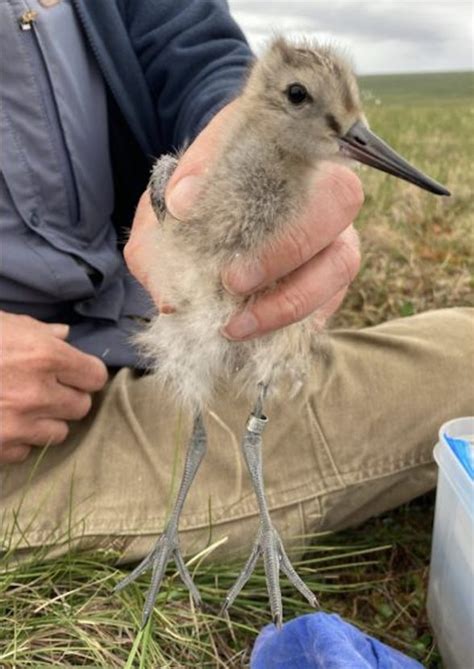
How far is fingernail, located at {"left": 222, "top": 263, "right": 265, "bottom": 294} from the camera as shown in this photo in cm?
137

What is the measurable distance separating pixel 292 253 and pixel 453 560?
0.66 m

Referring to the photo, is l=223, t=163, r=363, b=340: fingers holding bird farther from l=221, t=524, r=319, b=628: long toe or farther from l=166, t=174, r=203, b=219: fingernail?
l=221, t=524, r=319, b=628: long toe

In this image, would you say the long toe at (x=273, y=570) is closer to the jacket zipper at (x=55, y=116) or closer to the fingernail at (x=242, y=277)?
the fingernail at (x=242, y=277)

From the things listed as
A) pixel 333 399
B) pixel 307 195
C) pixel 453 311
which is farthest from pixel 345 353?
pixel 307 195

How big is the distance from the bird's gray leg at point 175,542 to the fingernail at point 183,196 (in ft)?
1.33

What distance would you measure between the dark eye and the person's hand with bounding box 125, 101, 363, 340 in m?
0.11

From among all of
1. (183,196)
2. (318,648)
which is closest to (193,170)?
(183,196)

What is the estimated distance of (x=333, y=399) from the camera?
6.55 ft

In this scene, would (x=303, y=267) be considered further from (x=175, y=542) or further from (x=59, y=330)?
(x=59, y=330)

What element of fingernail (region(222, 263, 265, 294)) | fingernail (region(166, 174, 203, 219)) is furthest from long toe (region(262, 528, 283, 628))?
fingernail (region(166, 174, 203, 219))

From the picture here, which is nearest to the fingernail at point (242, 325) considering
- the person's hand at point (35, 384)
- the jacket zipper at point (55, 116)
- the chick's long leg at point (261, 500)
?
the chick's long leg at point (261, 500)

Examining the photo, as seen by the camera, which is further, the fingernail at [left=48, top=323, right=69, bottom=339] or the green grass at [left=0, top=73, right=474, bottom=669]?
the fingernail at [left=48, top=323, right=69, bottom=339]

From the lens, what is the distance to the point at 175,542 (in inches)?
62.4

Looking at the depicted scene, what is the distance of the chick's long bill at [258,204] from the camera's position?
1.39 m
